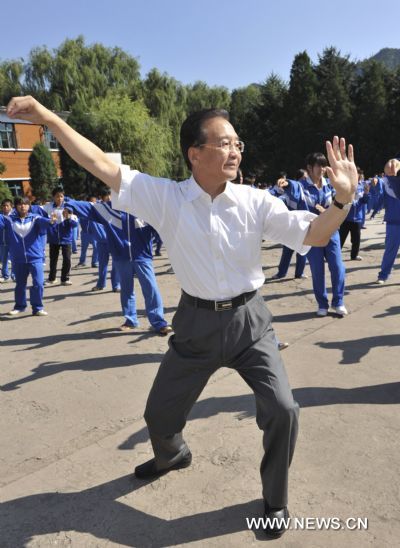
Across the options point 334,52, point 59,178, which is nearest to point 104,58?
point 59,178

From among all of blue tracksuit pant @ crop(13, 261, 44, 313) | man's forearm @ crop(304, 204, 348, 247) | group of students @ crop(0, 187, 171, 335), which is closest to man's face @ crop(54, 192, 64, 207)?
group of students @ crop(0, 187, 171, 335)

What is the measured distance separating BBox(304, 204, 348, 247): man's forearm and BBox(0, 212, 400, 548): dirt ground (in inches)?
56.1

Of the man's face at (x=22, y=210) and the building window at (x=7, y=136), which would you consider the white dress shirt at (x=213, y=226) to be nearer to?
the man's face at (x=22, y=210)

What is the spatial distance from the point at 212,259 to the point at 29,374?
3.20 metres

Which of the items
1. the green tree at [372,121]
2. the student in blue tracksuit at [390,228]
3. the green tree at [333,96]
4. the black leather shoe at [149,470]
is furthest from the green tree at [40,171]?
the black leather shoe at [149,470]

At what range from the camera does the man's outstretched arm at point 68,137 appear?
2188mm

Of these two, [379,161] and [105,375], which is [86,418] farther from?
[379,161]

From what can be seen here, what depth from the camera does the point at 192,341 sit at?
2.37 meters

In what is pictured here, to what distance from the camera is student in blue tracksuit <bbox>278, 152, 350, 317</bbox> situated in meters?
5.92

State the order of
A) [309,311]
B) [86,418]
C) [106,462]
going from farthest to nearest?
[309,311] → [86,418] → [106,462]

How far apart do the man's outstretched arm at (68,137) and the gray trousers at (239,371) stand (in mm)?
788

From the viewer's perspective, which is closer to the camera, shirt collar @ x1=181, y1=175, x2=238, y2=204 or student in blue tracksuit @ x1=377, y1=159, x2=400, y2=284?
shirt collar @ x1=181, y1=175, x2=238, y2=204

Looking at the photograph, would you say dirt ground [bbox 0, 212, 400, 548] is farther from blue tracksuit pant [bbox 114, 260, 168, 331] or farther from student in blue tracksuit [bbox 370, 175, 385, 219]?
student in blue tracksuit [bbox 370, 175, 385, 219]

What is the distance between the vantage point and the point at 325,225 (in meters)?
2.18
